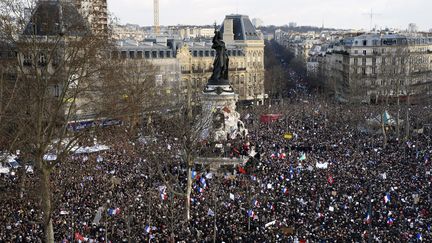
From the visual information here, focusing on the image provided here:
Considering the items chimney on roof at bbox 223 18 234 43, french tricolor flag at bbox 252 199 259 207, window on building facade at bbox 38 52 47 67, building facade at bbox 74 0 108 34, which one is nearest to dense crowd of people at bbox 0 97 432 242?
french tricolor flag at bbox 252 199 259 207

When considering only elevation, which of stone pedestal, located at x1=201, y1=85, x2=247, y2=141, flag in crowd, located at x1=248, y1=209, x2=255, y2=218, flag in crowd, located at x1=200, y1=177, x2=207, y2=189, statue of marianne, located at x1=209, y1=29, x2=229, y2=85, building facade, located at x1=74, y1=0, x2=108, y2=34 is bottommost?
flag in crowd, located at x1=200, y1=177, x2=207, y2=189

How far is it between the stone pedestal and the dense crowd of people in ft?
5.44

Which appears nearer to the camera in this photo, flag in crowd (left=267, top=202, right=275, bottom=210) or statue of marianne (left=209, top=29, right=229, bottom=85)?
flag in crowd (left=267, top=202, right=275, bottom=210)

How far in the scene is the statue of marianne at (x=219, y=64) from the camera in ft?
151

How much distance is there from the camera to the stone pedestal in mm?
44594

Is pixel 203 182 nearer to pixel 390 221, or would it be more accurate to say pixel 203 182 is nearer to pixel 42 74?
pixel 390 221

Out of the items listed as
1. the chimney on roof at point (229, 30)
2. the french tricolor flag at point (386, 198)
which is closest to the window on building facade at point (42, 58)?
the french tricolor flag at point (386, 198)

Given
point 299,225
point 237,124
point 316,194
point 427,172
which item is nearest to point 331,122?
point 237,124

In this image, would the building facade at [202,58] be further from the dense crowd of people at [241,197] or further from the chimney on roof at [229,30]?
the dense crowd of people at [241,197]

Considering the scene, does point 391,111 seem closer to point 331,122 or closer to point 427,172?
point 331,122

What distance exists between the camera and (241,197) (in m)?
30.4

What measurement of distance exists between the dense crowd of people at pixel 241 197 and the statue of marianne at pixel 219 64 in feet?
17.6

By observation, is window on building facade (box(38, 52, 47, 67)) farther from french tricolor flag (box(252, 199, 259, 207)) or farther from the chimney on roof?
the chimney on roof

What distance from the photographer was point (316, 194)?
30438mm
